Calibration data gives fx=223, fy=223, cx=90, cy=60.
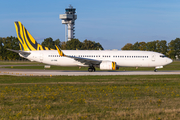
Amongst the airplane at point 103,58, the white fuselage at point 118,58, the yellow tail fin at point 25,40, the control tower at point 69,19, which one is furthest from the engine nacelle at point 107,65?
the control tower at point 69,19

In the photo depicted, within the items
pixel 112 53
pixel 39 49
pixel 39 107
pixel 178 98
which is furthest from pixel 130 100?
pixel 39 49

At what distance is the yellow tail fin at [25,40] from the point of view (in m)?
38.4

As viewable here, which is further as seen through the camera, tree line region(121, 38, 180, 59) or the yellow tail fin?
tree line region(121, 38, 180, 59)

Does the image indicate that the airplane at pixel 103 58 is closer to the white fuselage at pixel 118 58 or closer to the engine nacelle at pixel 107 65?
the white fuselage at pixel 118 58

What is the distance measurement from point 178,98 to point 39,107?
778 centimetres

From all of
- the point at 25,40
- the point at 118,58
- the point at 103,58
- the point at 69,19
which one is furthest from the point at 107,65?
the point at 69,19

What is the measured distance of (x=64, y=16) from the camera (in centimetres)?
16775

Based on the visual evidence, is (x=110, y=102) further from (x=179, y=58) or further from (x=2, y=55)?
(x=179, y=58)

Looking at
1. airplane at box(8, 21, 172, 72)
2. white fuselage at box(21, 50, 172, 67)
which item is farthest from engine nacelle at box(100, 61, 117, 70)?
white fuselage at box(21, 50, 172, 67)

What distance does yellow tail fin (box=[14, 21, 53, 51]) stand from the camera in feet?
126

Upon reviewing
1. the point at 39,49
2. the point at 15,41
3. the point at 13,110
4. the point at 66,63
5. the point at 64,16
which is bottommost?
the point at 13,110

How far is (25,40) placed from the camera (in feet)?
126

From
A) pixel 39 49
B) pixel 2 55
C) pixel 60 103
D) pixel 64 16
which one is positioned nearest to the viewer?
pixel 60 103

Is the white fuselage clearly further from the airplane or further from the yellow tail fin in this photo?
the yellow tail fin
